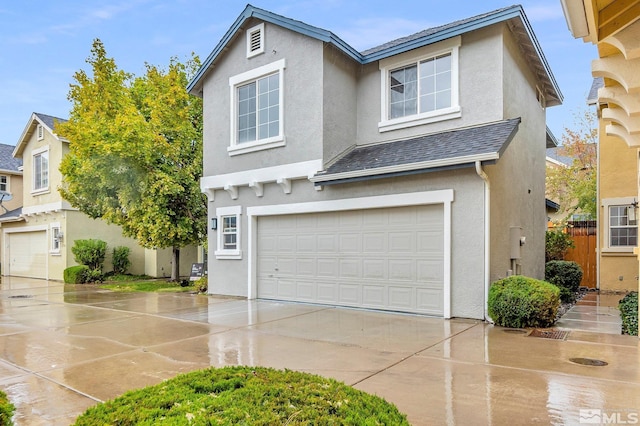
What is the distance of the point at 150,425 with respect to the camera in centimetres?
225

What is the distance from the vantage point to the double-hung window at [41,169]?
21.2 m

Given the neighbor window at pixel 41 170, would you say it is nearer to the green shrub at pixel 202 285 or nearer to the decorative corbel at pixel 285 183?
the green shrub at pixel 202 285

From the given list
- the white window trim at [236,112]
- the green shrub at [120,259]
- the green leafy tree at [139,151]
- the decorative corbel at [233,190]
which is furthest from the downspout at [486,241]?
the green shrub at [120,259]

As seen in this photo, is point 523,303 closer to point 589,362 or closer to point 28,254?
point 589,362

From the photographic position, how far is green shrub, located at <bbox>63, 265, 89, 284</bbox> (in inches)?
733

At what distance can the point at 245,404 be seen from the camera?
100 inches

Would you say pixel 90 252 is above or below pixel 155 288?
above

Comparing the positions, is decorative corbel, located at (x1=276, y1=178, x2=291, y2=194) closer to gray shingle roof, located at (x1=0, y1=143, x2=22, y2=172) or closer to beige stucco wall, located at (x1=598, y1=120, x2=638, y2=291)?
beige stucco wall, located at (x1=598, y1=120, x2=638, y2=291)

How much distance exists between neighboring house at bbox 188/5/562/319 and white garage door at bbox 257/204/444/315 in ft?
0.11

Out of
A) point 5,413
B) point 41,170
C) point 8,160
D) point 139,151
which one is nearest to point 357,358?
point 5,413

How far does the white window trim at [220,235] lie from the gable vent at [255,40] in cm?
454

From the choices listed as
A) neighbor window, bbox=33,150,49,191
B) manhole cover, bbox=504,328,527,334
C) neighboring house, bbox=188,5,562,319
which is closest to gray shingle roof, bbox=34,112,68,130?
neighbor window, bbox=33,150,49,191

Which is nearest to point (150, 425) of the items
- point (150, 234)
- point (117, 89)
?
point (150, 234)

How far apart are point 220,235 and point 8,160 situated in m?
20.8
